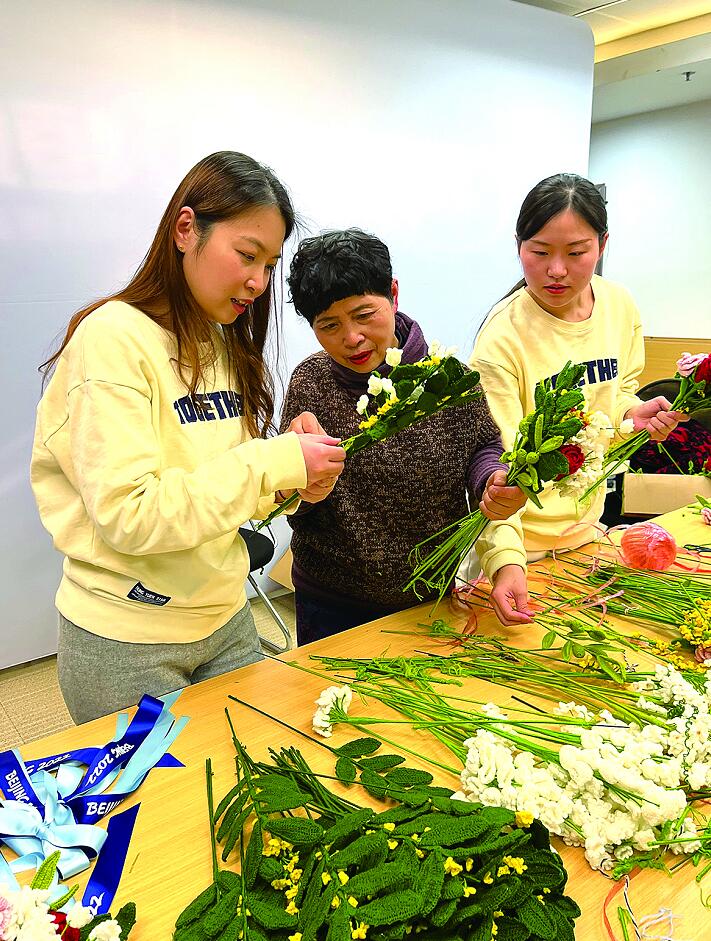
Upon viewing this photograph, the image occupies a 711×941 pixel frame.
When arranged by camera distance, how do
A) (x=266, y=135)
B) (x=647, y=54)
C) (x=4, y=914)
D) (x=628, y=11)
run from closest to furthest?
(x=4, y=914) < (x=266, y=135) < (x=628, y=11) < (x=647, y=54)

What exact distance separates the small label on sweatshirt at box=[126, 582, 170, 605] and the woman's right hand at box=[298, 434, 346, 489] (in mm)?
337

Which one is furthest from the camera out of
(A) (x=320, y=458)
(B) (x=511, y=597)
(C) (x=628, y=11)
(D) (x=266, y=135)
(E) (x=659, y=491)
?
(C) (x=628, y=11)

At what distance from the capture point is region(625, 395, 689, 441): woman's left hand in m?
1.79

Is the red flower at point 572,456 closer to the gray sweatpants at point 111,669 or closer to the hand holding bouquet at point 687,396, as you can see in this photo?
the hand holding bouquet at point 687,396

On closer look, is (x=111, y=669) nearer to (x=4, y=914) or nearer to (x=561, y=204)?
(x=4, y=914)

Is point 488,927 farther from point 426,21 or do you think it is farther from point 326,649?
point 426,21

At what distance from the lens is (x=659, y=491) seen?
2.59 meters

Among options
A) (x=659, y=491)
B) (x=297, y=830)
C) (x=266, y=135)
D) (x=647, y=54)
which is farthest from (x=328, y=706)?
(x=647, y=54)

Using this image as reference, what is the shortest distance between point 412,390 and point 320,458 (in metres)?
0.20

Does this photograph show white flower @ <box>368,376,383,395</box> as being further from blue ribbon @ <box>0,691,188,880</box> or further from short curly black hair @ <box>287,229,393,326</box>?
blue ribbon @ <box>0,691,188,880</box>

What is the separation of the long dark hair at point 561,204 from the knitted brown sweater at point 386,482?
457 mm

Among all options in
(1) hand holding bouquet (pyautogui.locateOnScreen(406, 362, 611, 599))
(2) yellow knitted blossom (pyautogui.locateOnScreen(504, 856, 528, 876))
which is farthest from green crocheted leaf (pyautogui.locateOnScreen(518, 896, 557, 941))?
(1) hand holding bouquet (pyautogui.locateOnScreen(406, 362, 611, 599))

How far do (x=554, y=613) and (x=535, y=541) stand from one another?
350 millimetres

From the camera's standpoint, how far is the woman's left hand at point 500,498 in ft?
4.86
